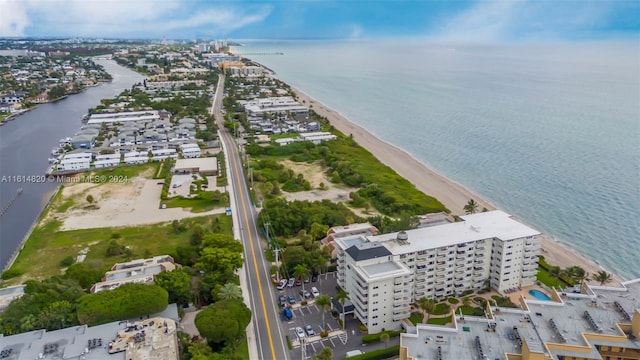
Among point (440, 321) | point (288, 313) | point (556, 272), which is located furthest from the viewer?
point (556, 272)

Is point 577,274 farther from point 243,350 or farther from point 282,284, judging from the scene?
point 243,350

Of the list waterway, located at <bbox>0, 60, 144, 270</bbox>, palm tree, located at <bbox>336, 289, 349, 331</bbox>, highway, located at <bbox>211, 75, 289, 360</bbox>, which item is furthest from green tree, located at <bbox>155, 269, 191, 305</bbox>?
waterway, located at <bbox>0, 60, 144, 270</bbox>

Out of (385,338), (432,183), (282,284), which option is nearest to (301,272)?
(282,284)

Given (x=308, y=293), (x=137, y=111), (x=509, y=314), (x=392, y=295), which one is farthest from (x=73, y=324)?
(x=137, y=111)

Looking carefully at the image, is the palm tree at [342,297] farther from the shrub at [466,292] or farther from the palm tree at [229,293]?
the shrub at [466,292]

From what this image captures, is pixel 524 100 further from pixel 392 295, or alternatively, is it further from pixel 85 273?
pixel 85 273

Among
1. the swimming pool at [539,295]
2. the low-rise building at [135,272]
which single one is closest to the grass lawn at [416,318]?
the swimming pool at [539,295]
